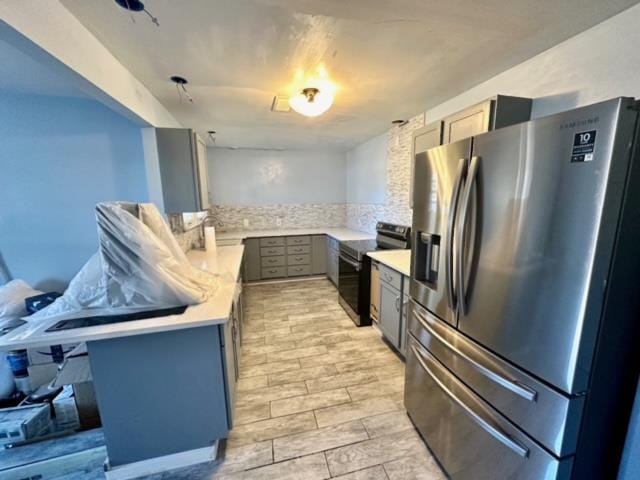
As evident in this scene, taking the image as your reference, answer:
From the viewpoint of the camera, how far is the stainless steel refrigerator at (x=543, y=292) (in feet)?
2.70

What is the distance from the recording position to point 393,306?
8.34 ft

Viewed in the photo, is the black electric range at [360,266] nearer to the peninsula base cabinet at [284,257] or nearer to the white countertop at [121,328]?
the peninsula base cabinet at [284,257]

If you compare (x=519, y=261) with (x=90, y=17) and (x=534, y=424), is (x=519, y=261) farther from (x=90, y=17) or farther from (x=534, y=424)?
(x=90, y=17)

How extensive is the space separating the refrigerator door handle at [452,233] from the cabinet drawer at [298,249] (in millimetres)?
3628

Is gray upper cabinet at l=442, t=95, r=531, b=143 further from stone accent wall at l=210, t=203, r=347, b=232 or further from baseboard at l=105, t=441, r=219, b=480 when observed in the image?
stone accent wall at l=210, t=203, r=347, b=232

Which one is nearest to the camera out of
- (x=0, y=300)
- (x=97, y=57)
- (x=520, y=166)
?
(x=520, y=166)

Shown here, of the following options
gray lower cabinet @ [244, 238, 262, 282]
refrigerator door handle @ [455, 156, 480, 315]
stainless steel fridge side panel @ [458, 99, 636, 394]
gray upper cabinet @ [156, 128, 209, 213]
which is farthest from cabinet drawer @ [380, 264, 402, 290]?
gray lower cabinet @ [244, 238, 262, 282]

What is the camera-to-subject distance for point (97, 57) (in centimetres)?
151

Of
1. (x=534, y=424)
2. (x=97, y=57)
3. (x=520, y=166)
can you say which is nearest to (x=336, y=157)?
(x=97, y=57)

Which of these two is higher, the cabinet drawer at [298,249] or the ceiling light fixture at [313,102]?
the ceiling light fixture at [313,102]

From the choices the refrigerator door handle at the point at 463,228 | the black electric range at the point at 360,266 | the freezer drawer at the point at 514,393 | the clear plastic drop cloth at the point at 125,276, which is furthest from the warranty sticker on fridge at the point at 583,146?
the black electric range at the point at 360,266

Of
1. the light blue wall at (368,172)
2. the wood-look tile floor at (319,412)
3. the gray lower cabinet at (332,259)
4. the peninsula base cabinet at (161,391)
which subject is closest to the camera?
the peninsula base cabinet at (161,391)

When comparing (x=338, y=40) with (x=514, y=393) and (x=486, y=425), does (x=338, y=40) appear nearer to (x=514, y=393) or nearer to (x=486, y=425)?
(x=514, y=393)

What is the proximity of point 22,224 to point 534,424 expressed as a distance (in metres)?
3.74
